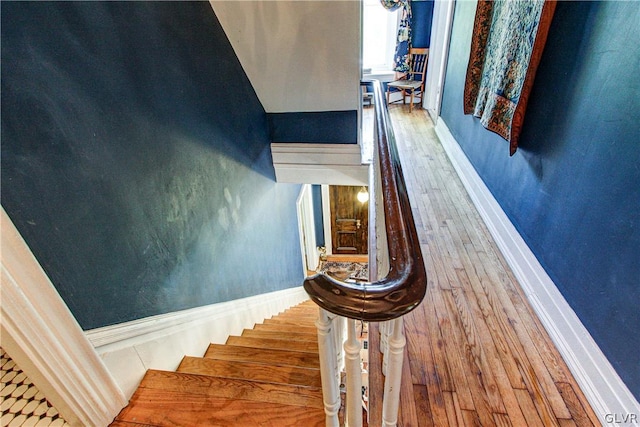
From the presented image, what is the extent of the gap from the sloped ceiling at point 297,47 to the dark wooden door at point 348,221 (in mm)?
3487

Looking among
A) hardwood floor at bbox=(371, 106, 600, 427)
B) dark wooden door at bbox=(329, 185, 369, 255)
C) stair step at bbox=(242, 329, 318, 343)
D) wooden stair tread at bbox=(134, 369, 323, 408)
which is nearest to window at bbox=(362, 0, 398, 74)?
dark wooden door at bbox=(329, 185, 369, 255)

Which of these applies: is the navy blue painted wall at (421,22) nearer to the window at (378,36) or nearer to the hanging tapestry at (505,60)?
the window at (378,36)

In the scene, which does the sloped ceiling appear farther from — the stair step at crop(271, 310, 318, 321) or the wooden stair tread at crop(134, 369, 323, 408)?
the stair step at crop(271, 310, 318, 321)

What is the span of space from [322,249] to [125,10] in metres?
5.86

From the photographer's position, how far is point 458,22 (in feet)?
11.6

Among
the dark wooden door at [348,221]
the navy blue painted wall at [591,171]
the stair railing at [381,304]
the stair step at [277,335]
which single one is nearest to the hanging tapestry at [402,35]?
the dark wooden door at [348,221]

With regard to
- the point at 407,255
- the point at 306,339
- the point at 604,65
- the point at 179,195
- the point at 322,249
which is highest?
the point at 604,65

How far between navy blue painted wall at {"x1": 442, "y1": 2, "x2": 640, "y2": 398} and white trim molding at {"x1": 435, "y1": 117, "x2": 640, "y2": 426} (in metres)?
0.05

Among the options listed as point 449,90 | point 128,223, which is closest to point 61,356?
point 128,223

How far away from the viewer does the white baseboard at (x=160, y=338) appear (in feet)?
4.12

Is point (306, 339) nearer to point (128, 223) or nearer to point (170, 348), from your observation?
point (170, 348)

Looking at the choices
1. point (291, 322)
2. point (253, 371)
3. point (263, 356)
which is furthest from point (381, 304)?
point (291, 322)

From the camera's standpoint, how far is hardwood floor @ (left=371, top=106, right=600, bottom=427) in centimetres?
126

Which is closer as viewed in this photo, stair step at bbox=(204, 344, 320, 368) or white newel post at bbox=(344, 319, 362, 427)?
white newel post at bbox=(344, 319, 362, 427)
